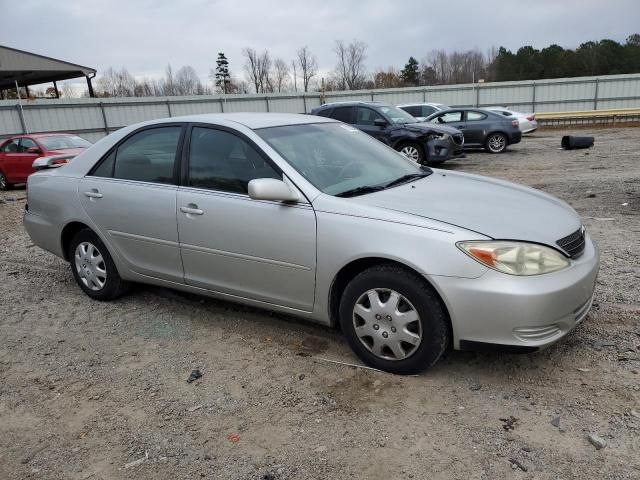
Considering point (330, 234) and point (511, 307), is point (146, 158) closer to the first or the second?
point (330, 234)

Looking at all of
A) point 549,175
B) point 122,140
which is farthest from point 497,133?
point 122,140

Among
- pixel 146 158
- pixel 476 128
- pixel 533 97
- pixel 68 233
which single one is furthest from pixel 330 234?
pixel 533 97

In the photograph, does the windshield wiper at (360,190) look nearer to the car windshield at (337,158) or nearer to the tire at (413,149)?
the car windshield at (337,158)

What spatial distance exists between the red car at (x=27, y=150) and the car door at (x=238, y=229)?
10.6 meters

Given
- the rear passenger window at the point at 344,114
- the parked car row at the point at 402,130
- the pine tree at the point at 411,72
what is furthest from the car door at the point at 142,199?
the pine tree at the point at 411,72

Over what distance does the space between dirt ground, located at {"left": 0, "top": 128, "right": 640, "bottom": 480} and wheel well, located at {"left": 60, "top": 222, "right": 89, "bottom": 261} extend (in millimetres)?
622

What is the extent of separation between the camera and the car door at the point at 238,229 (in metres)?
3.45

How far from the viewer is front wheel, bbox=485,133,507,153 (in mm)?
16797

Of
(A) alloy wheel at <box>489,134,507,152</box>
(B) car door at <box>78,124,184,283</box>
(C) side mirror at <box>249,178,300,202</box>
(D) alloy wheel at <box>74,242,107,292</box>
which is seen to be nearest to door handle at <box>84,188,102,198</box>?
(B) car door at <box>78,124,184,283</box>

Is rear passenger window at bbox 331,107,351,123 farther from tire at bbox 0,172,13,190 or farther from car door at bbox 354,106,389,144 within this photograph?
tire at bbox 0,172,13,190

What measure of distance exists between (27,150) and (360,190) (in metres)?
12.9

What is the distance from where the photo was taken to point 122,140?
4586 mm

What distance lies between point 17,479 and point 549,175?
11.0m

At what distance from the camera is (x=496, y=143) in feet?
55.5
